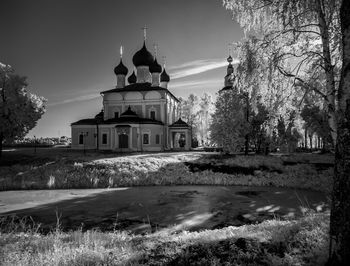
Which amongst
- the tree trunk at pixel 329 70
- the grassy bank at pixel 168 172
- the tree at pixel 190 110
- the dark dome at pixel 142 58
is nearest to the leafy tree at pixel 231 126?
the grassy bank at pixel 168 172

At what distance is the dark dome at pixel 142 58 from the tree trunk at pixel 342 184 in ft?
138

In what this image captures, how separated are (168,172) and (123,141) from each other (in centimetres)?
1825

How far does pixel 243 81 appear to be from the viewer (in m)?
10.2

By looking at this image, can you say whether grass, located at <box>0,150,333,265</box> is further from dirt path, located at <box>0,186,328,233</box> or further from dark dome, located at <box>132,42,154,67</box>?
dark dome, located at <box>132,42,154,67</box>

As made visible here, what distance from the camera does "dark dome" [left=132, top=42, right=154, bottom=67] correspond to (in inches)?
1711

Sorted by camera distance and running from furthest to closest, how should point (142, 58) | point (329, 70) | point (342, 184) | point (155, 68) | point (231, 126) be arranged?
point (142, 58) < point (155, 68) < point (231, 126) < point (329, 70) < point (342, 184)

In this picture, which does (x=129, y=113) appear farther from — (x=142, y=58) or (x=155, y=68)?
(x=142, y=58)

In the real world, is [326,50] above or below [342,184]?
above

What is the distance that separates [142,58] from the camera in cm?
4347

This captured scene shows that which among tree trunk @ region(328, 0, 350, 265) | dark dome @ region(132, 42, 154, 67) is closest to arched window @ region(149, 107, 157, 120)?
dark dome @ region(132, 42, 154, 67)

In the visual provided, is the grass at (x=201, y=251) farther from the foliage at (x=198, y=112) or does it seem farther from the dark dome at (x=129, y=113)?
the foliage at (x=198, y=112)

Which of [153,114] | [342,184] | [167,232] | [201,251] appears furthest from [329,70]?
[153,114]

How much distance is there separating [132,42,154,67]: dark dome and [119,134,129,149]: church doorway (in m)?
13.8

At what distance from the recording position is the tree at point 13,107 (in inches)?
984
